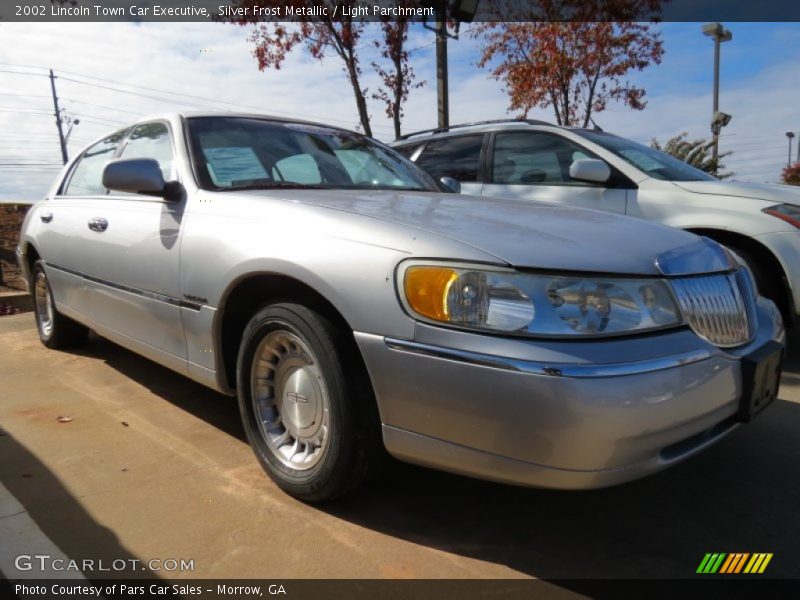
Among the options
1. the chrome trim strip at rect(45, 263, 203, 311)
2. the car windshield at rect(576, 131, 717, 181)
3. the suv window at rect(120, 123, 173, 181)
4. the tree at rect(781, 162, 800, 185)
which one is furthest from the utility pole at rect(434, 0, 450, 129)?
the tree at rect(781, 162, 800, 185)

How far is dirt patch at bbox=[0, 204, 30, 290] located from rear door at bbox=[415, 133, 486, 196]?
4.87 metres

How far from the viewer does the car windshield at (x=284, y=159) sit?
115 inches

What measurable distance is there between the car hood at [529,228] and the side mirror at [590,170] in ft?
5.91

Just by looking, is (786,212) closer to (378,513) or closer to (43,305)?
(378,513)

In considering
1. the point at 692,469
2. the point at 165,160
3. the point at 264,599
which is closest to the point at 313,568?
the point at 264,599

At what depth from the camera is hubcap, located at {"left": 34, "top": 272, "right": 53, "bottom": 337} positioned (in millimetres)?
4543

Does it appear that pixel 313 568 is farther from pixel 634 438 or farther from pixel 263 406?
pixel 634 438

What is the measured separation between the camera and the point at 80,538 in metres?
2.10

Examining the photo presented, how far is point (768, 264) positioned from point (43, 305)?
17.0 ft

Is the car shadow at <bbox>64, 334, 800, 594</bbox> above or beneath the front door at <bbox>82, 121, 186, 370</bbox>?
beneath

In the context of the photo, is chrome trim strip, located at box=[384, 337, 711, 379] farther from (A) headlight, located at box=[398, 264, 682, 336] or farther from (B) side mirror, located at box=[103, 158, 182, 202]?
(B) side mirror, located at box=[103, 158, 182, 202]

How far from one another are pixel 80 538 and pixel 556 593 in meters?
1.56

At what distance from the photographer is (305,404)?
2.33 m

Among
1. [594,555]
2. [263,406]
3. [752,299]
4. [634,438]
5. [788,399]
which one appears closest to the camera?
[634,438]
